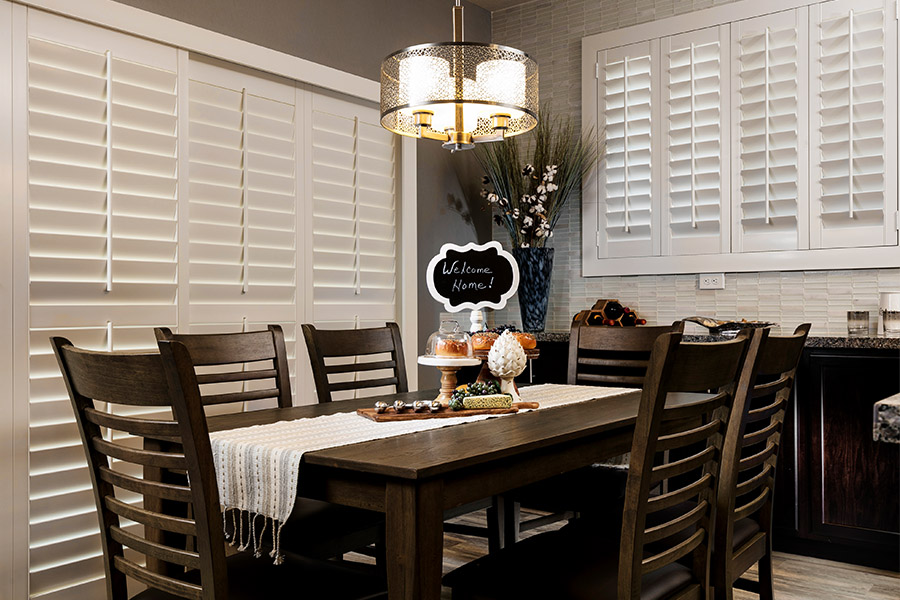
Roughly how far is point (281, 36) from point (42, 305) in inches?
61.1

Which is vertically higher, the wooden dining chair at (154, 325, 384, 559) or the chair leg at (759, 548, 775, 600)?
the wooden dining chair at (154, 325, 384, 559)

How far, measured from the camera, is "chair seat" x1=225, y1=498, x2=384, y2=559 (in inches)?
76.7

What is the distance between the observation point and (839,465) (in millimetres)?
3121

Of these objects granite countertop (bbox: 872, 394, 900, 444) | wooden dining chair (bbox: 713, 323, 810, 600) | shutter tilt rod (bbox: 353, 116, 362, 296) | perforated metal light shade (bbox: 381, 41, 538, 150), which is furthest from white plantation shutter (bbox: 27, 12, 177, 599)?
granite countertop (bbox: 872, 394, 900, 444)

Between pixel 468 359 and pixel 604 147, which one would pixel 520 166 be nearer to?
pixel 604 147

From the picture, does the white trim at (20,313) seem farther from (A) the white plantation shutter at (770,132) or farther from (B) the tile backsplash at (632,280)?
(A) the white plantation shutter at (770,132)

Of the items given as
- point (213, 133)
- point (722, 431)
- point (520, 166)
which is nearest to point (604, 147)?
point (520, 166)

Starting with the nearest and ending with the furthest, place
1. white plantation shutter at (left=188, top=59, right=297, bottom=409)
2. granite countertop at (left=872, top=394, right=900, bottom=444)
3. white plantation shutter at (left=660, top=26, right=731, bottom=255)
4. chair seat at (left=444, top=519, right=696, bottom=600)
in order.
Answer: granite countertop at (left=872, top=394, right=900, bottom=444) < chair seat at (left=444, top=519, right=696, bottom=600) < white plantation shutter at (left=188, top=59, right=297, bottom=409) < white plantation shutter at (left=660, top=26, right=731, bottom=255)

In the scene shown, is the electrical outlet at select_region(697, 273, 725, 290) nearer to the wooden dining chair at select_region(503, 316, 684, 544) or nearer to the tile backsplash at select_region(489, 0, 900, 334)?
the tile backsplash at select_region(489, 0, 900, 334)

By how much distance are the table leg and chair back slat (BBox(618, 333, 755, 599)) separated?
362mm

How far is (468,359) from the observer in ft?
6.90

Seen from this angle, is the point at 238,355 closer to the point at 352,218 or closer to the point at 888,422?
the point at 352,218

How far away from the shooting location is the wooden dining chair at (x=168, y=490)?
4.34 feet

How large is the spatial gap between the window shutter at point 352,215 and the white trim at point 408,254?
4 centimetres
